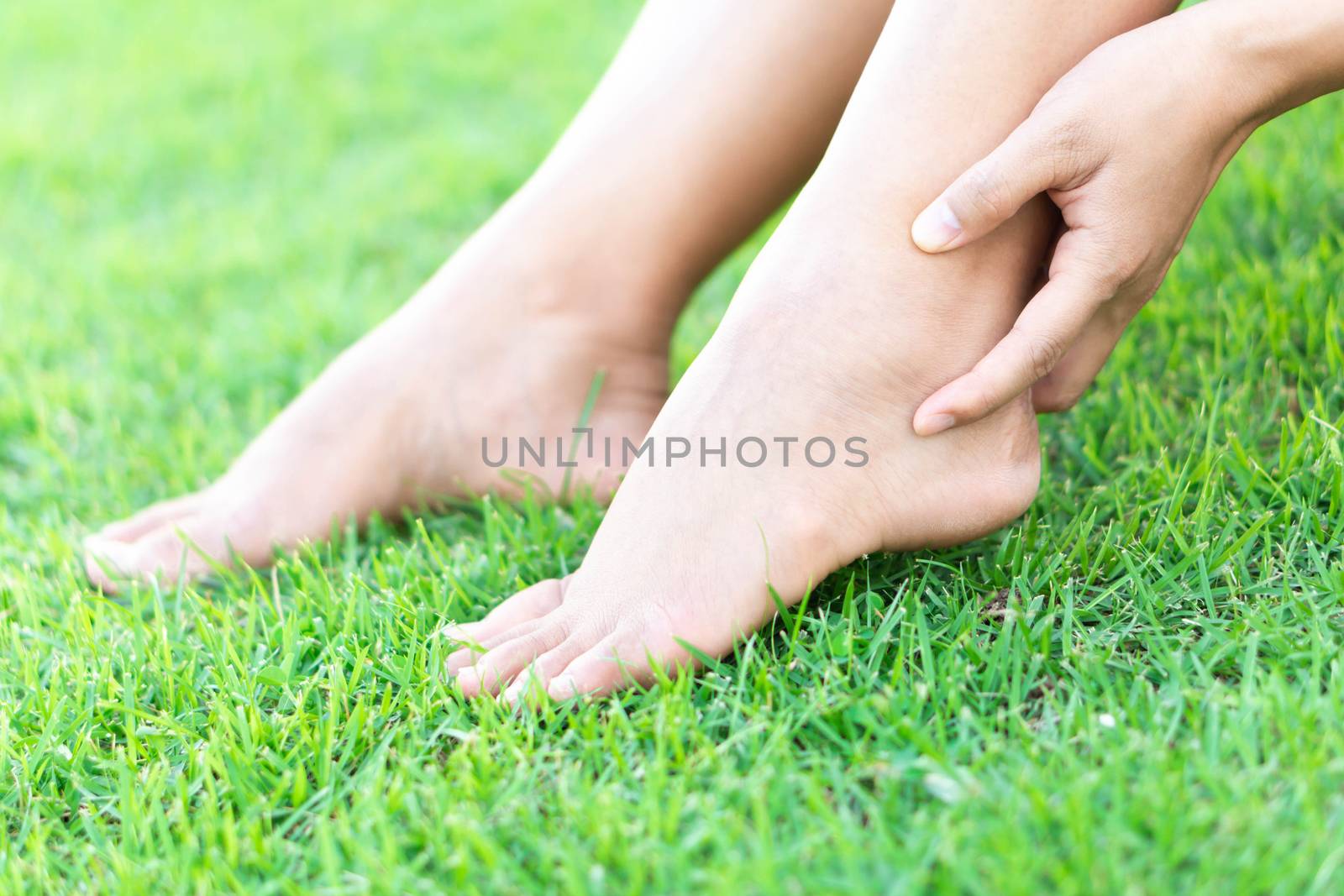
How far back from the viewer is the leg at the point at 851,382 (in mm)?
999

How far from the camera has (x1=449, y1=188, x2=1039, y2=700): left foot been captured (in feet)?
3.30

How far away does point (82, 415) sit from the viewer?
1795 millimetres

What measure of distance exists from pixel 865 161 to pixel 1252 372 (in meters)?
0.59

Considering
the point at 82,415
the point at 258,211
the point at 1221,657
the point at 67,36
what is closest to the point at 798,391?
the point at 1221,657

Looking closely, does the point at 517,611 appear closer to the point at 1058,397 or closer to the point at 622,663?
the point at 622,663

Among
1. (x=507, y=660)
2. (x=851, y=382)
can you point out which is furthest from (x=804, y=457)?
(x=507, y=660)

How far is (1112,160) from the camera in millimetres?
977

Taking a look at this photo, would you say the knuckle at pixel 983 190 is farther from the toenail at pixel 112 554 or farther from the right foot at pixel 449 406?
the toenail at pixel 112 554

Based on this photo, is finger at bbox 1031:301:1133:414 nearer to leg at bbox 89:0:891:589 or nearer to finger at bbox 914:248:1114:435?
finger at bbox 914:248:1114:435

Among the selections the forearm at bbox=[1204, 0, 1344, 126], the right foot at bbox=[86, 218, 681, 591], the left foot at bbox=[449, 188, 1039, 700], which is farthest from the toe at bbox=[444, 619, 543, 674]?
the forearm at bbox=[1204, 0, 1344, 126]

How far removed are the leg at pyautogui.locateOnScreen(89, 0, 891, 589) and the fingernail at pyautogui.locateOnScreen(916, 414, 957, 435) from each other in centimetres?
45

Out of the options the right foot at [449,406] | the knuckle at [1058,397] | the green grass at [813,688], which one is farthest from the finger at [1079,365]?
the right foot at [449,406]

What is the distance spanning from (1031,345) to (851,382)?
0.17 m

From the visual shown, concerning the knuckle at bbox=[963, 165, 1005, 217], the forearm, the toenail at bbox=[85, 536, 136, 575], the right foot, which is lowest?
the toenail at bbox=[85, 536, 136, 575]
